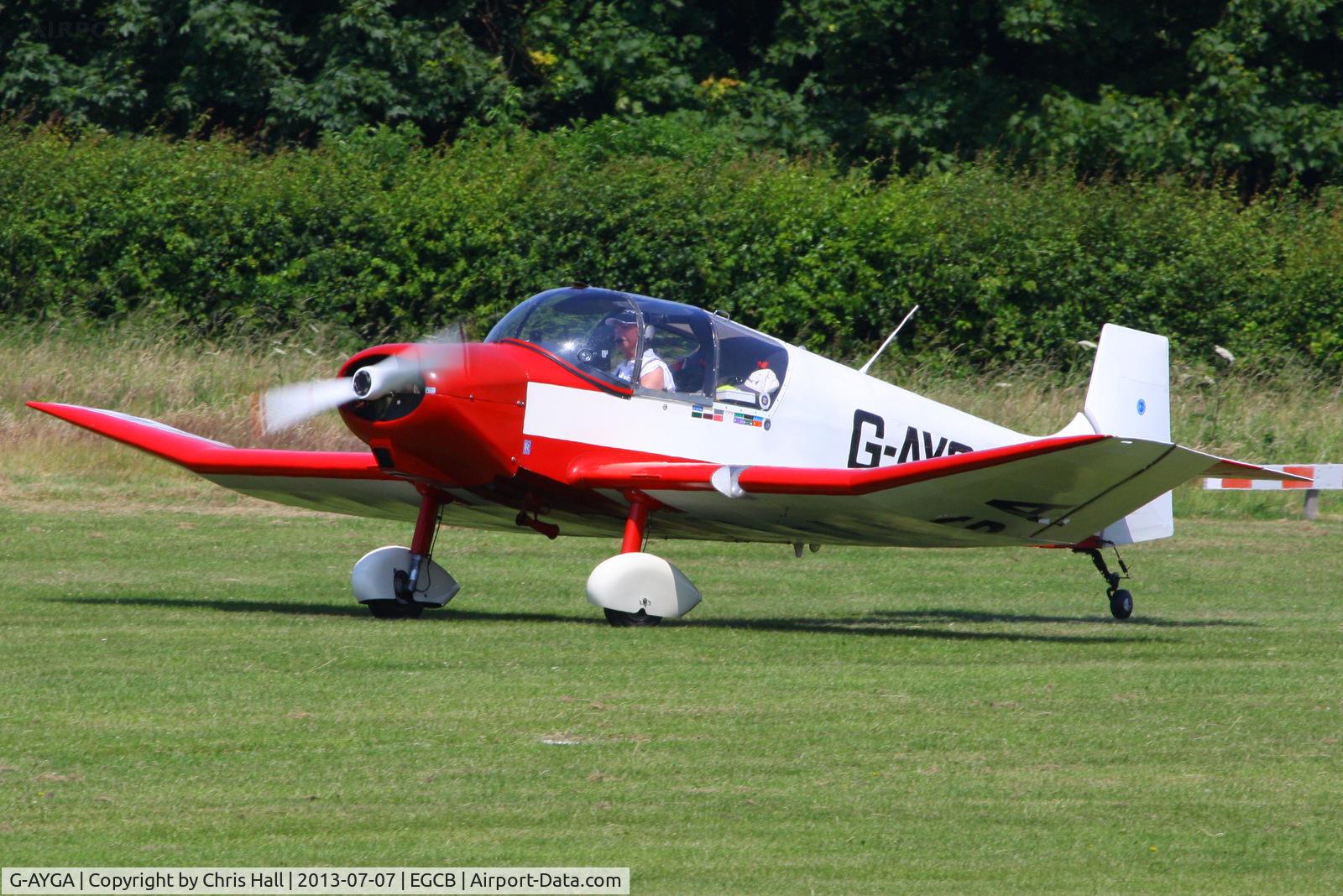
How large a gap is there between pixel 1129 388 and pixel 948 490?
231cm

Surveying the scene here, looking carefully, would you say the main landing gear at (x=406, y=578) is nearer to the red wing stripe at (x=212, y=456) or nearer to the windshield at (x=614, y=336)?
the red wing stripe at (x=212, y=456)

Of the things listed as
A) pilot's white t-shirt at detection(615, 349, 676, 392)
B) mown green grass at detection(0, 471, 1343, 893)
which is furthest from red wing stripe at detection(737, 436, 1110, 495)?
mown green grass at detection(0, 471, 1343, 893)

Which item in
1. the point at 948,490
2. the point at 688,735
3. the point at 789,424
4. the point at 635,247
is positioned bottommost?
the point at 688,735

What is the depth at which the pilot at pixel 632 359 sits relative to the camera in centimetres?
1117

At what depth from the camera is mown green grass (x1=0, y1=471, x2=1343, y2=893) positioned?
5645 mm

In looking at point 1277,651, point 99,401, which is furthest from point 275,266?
point 1277,651

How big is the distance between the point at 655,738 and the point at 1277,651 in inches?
203

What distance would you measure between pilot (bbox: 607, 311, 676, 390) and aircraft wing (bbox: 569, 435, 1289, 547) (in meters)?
0.55

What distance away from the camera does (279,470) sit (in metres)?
12.4

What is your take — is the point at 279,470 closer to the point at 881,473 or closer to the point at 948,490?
the point at 881,473

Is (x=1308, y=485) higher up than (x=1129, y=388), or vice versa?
(x=1129, y=388)

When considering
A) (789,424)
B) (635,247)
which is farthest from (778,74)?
(789,424)

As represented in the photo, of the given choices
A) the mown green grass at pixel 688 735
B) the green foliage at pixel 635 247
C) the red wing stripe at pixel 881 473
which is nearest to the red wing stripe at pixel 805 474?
the red wing stripe at pixel 881 473

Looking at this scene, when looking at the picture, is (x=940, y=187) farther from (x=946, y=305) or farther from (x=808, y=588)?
(x=808, y=588)
